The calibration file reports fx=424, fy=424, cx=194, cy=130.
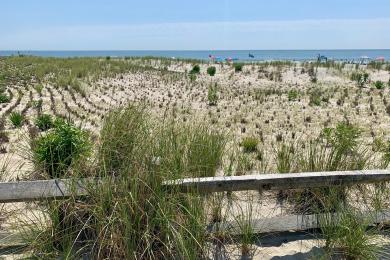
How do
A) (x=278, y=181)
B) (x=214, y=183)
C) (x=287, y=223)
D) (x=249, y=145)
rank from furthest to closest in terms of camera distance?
(x=249, y=145)
(x=287, y=223)
(x=278, y=181)
(x=214, y=183)

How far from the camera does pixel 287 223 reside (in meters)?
4.00

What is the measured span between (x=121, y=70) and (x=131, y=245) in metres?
19.2

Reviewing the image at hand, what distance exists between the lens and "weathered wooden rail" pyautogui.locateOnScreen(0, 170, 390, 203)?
Result: 3373 millimetres

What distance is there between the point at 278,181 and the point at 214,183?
0.58m

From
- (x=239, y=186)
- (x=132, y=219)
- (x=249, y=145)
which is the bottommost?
(x=249, y=145)

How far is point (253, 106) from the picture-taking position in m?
12.4

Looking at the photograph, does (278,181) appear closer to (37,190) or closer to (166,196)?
(166,196)

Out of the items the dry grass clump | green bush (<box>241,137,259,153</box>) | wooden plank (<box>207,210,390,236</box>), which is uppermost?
the dry grass clump

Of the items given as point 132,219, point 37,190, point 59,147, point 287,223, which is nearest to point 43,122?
point 59,147

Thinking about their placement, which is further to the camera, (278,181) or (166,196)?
(278,181)

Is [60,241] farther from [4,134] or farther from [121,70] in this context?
[121,70]

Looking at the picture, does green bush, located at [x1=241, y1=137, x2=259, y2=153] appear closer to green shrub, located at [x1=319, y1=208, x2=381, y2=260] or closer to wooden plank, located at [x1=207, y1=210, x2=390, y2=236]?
wooden plank, located at [x1=207, y1=210, x2=390, y2=236]

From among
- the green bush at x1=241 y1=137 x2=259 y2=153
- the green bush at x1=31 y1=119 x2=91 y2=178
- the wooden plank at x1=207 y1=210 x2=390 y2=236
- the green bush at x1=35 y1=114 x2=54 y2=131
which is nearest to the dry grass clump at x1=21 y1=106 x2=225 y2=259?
the wooden plank at x1=207 y1=210 x2=390 y2=236

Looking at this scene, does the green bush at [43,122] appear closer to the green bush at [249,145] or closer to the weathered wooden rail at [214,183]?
the green bush at [249,145]
